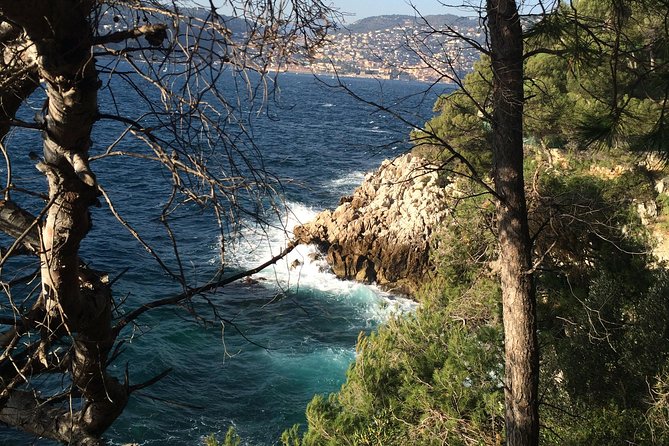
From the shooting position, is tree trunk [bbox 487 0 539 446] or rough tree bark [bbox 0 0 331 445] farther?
tree trunk [bbox 487 0 539 446]

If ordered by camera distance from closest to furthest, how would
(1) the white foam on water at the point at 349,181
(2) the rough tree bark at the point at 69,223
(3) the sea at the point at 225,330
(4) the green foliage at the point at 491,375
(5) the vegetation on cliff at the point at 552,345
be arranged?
(2) the rough tree bark at the point at 69,223 → (5) the vegetation on cliff at the point at 552,345 → (4) the green foliage at the point at 491,375 → (3) the sea at the point at 225,330 → (1) the white foam on water at the point at 349,181

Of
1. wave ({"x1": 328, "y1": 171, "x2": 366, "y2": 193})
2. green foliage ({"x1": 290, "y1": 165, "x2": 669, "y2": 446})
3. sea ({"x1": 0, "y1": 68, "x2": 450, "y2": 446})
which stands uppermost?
green foliage ({"x1": 290, "y1": 165, "x2": 669, "y2": 446})

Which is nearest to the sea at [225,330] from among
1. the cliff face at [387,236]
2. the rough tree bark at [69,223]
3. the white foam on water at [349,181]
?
the cliff face at [387,236]

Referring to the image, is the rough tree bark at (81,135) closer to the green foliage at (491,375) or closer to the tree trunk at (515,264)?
the tree trunk at (515,264)

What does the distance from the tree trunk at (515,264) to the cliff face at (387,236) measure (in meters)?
15.8

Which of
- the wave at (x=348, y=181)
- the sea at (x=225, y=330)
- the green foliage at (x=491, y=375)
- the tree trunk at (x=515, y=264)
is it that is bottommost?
the sea at (x=225, y=330)

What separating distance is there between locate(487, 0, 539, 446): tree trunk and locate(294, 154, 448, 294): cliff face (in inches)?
623

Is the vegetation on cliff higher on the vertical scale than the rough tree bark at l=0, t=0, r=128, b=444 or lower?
lower

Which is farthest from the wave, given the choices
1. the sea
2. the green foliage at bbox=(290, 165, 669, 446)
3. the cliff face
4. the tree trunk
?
the tree trunk

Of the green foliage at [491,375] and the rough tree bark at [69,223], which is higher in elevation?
the rough tree bark at [69,223]

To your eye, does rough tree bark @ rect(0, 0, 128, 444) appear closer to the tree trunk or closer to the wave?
the tree trunk

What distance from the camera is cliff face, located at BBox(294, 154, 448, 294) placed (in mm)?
21438

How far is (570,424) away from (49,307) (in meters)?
6.91

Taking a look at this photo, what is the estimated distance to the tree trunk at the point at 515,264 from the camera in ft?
15.3
